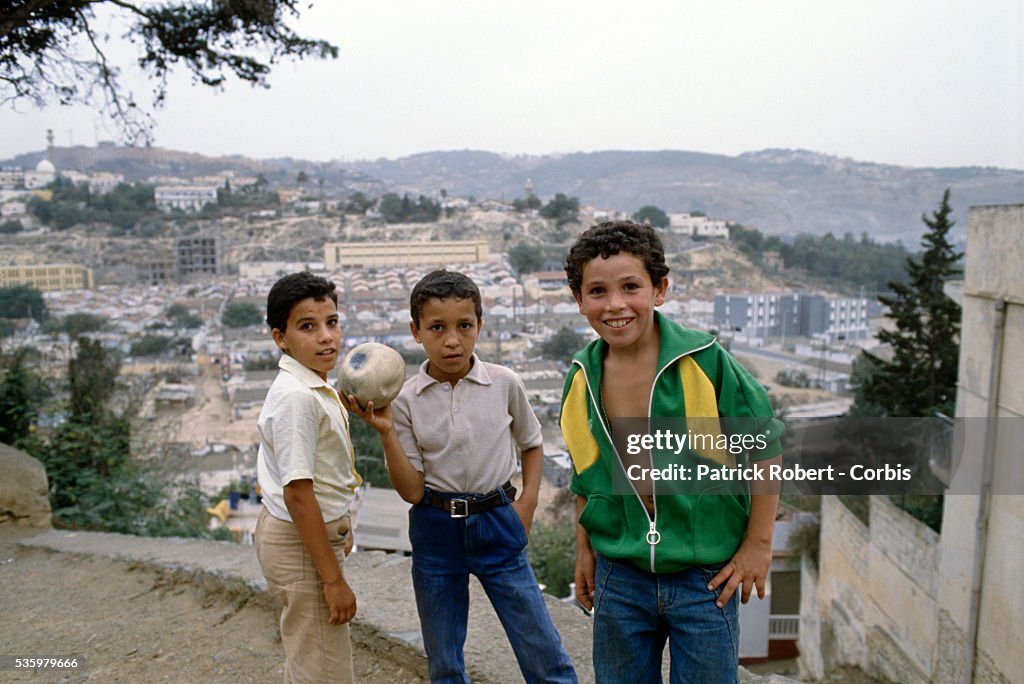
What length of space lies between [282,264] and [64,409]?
37.3m

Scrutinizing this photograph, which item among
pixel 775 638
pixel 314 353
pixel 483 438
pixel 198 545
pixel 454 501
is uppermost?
pixel 314 353

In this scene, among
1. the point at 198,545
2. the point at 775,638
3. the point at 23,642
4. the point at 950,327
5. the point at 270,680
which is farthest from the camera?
the point at 950,327

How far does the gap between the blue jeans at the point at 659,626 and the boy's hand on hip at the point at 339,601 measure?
60cm

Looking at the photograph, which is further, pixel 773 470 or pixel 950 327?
pixel 950 327

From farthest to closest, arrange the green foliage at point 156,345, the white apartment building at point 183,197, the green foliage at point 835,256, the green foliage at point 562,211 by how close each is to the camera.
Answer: the green foliage at point 562,211 < the white apartment building at point 183,197 < the green foliage at point 835,256 < the green foliage at point 156,345

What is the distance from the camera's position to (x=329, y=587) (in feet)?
5.88

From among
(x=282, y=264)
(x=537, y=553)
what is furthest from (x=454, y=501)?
(x=282, y=264)

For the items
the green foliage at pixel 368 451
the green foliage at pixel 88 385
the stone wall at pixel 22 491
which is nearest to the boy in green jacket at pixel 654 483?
the stone wall at pixel 22 491

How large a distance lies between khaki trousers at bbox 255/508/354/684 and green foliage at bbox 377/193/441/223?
177 ft

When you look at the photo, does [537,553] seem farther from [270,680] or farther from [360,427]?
[270,680]

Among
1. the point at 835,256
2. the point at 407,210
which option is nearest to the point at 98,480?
the point at 407,210

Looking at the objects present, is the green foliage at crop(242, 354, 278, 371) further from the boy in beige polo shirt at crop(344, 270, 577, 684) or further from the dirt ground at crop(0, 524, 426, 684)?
the boy in beige polo shirt at crop(344, 270, 577, 684)

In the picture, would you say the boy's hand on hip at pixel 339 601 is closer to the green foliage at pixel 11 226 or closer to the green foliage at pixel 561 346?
the green foliage at pixel 561 346

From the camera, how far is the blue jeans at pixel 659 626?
1.48 m
